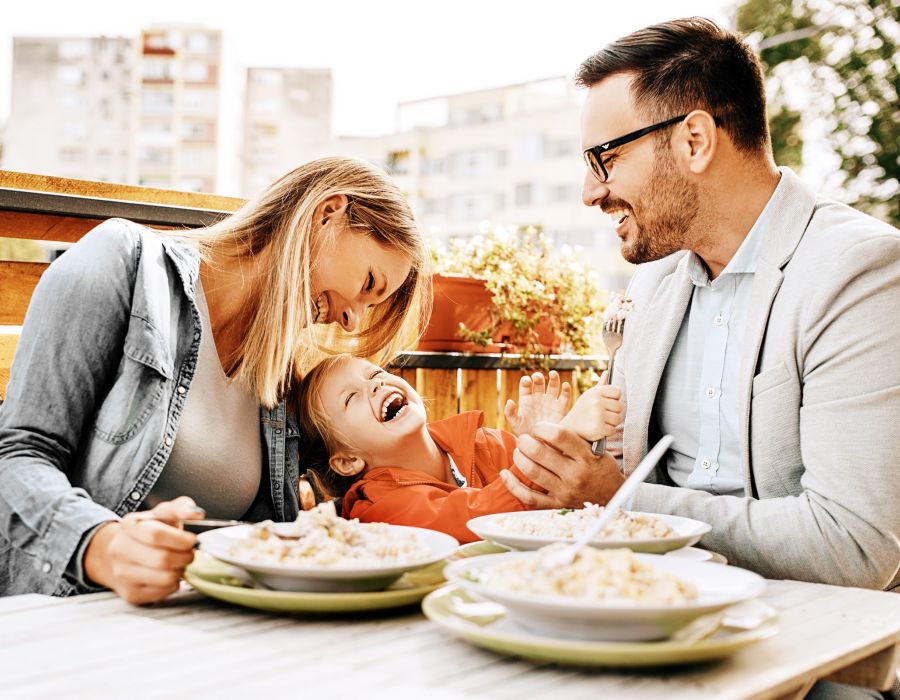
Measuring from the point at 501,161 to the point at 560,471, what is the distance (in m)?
35.4

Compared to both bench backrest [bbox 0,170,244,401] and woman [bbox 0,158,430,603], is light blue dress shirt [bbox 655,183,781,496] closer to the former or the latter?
woman [bbox 0,158,430,603]

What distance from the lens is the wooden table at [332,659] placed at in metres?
0.80

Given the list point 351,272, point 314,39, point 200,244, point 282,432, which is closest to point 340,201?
point 351,272

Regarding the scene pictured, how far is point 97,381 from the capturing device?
1493mm

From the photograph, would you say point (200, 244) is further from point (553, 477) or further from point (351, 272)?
point (553, 477)

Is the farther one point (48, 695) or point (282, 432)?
point (282, 432)

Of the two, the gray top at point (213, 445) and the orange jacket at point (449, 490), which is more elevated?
the gray top at point (213, 445)

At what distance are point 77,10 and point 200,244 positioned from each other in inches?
1113

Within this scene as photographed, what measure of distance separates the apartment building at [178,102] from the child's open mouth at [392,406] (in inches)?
1739

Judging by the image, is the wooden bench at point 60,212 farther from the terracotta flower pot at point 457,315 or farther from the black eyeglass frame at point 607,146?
the black eyeglass frame at point 607,146

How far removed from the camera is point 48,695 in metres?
0.77

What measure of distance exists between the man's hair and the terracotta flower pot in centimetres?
144

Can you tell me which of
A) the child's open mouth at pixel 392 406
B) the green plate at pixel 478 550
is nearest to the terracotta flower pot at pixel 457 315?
the child's open mouth at pixel 392 406

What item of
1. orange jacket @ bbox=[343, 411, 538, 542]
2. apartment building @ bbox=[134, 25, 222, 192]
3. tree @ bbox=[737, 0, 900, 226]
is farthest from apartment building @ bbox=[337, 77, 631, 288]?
orange jacket @ bbox=[343, 411, 538, 542]
